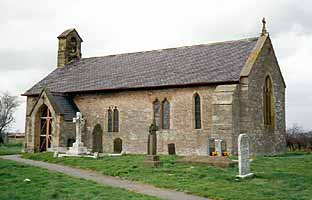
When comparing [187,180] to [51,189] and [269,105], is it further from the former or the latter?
[269,105]

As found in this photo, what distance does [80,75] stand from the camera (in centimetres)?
3481

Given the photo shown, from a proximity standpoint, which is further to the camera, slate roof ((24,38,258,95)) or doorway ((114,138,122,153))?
doorway ((114,138,122,153))

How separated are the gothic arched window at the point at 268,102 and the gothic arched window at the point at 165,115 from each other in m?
→ 7.26

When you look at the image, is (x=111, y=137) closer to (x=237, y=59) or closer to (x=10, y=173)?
(x=237, y=59)

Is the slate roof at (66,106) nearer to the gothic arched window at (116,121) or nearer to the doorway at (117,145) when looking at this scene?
the gothic arched window at (116,121)

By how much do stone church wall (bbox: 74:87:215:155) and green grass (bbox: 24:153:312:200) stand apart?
7.26 m

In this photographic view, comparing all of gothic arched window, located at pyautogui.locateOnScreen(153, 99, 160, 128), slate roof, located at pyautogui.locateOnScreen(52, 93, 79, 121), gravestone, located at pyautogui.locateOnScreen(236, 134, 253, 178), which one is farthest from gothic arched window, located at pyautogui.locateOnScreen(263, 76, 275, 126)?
slate roof, located at pyautogui.locateOnScreen(52, 93, 79, 121)

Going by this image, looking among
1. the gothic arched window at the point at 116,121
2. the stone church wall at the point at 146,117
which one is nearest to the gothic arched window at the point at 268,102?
the stone church wall at the point at 146,117

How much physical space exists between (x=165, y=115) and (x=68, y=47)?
1621 centimetres

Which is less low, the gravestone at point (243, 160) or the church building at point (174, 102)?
the church building at point (174, 102)

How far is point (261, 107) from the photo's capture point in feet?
91.0

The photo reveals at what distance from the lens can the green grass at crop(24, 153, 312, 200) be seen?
12.1 m

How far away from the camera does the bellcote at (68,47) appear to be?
128 ft

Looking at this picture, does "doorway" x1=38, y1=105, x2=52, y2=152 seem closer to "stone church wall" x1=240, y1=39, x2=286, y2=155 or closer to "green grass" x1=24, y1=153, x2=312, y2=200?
"green grass" x1=24, y1=153, x2=312, y2=200
